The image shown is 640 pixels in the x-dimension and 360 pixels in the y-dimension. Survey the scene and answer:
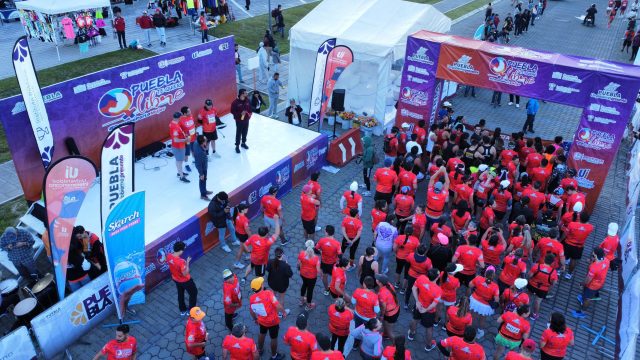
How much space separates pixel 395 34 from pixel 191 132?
7.51m

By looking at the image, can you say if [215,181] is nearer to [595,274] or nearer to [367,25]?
[367,25]

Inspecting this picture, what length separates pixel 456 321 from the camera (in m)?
7.17

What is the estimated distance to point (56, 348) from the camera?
303 inches

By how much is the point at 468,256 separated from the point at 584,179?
5.78 m

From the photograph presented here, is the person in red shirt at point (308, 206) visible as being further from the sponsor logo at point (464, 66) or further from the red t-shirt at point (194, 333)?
the sponsor logo at point (464, 66)

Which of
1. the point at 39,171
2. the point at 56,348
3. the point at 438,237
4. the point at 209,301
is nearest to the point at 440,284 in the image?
the point at 438,237

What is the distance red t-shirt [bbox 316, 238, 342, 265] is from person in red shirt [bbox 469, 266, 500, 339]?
241 cm

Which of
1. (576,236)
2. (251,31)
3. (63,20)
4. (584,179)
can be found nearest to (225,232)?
(576,236)

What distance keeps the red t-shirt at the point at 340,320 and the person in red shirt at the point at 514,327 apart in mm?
2386

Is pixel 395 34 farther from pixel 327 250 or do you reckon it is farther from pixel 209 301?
pixel 209 301

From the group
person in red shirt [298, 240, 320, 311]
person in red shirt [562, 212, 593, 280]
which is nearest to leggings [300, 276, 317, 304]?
person in red shirt [298, 240, 320, 311]

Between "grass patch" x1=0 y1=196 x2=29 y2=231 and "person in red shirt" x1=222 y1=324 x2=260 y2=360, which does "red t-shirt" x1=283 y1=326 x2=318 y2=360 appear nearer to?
"person in red shirt" x1=222 y1=324 x2=260 y2=360

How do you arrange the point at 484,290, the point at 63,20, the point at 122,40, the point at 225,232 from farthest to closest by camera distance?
the point at 122,40
the point at 63,20
the point at 225,232
the point at 484,290

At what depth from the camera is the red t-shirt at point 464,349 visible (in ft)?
20.7
